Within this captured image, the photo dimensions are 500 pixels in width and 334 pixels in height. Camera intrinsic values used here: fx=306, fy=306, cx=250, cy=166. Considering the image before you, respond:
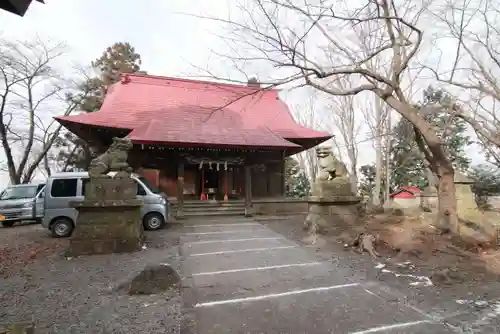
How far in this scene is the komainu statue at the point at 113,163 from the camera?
21.2 ft

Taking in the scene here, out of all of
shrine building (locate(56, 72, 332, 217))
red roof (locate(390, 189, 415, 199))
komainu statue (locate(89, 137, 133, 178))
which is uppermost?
shrine building (locate(56, 72, 332, 217))

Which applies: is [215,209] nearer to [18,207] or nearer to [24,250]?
[24,250]

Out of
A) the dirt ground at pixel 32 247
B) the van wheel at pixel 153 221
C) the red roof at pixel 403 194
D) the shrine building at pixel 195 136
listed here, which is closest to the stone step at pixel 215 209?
the shrine building at pixel 195 136

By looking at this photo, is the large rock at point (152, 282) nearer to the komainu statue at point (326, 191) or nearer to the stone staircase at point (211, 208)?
the komainu statue at point (326, 191)

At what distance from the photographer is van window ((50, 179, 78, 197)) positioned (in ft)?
27.3

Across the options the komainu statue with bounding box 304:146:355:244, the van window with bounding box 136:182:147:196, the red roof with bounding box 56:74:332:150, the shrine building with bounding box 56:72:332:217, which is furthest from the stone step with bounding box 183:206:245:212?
the komainu statue with bounding box 304:146:355:244

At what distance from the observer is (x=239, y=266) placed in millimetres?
5168

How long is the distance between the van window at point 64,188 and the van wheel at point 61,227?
67 cm

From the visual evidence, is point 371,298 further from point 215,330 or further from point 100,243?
point 100,243

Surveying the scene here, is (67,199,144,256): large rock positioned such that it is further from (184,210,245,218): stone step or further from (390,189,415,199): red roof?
(390,189,415,199): red roof

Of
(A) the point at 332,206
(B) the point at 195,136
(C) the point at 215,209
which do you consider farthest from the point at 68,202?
(A) the point at 332,206

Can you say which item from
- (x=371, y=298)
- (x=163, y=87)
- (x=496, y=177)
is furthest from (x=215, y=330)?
(x=496, y=177)

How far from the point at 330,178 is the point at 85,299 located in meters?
6.12

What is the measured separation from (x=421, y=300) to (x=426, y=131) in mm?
3722
